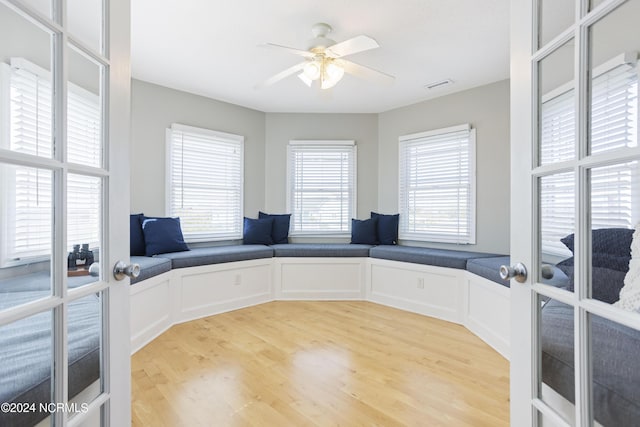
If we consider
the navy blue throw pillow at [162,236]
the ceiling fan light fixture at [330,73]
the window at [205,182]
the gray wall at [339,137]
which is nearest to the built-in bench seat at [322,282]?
the navy blue throw pillow at [162,236]

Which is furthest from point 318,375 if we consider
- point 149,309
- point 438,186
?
point 438,186

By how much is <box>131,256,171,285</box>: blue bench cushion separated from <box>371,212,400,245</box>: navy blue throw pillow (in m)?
2.61

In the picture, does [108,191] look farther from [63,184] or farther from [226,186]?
[226,186]

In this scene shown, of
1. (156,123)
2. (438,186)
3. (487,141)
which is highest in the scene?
(156,123)

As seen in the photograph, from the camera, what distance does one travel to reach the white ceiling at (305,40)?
2184mm

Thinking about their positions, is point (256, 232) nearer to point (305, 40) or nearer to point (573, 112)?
point (305, 40)

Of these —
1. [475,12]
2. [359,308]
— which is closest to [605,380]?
[475,12]

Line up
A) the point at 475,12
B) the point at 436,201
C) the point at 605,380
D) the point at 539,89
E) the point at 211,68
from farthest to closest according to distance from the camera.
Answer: the point at 436,201 < the point at 211,68 < the point at 475,12 < the point at 539,89 < the point at 605,380

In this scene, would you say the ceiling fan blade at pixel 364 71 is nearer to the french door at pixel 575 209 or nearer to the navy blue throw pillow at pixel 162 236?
the french door at pixel 575 209

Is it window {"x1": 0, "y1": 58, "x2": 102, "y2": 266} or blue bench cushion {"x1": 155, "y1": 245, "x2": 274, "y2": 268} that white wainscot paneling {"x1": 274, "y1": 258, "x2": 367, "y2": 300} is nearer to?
blue bench cushion {"x1": 155, "y1": 245, "x2": 274, "y2": 268}

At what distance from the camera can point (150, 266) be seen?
2.71 metres

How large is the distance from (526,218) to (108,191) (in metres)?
1.29

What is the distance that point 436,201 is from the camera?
3975 millimetres

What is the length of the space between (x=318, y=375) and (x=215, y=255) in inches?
72.5
